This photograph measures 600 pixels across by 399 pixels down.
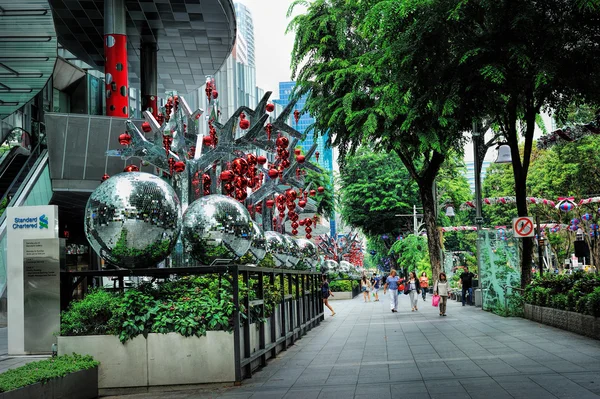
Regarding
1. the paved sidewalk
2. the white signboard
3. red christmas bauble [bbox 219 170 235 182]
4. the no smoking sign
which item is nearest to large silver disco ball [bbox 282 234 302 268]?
the paved sidewalk

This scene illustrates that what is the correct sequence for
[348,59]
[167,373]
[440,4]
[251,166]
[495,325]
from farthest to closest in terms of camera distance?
[348,59] < [495,325] < [251,166] < [440,4] < [167,373]

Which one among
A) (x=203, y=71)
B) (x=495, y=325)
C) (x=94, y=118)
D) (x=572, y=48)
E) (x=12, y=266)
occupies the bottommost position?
(x=495, y=325)

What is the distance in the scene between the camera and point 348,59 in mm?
25531

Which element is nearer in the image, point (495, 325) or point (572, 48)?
point (572, 48)

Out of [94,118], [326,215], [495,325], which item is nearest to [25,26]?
[94,118]

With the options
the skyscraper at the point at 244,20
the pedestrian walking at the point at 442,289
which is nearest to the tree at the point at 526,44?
the pedestrian walking at the point at 442,289

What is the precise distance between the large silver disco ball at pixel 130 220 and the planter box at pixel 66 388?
5.47 feet

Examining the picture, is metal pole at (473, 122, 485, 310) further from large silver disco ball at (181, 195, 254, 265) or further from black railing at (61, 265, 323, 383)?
large silver disco ball at (181, 195, 254, 265)

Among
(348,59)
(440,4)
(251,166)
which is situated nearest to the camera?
(440,4)

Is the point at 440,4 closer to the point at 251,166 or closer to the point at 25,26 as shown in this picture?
the point at 251,166

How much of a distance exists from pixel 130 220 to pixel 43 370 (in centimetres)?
256

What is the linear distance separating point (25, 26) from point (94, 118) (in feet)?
19.6

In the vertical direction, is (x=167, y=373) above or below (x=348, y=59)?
below

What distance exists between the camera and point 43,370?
880 cm
